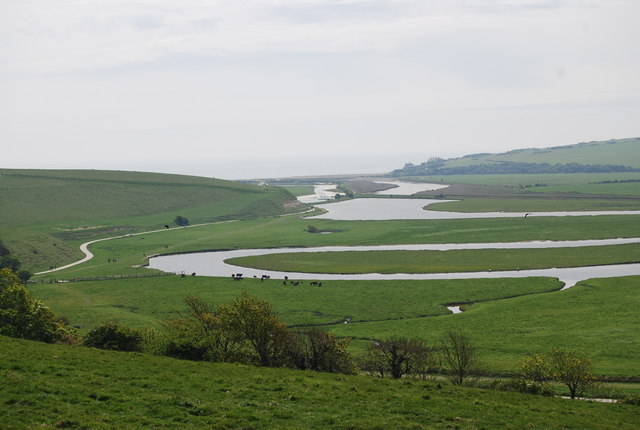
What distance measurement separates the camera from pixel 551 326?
65250mm

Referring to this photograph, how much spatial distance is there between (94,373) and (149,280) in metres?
72.3

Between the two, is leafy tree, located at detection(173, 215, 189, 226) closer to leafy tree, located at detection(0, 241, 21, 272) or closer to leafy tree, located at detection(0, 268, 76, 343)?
leafy tree, located at detection(0, 241, 21, 272)

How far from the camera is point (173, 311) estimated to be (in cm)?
7819

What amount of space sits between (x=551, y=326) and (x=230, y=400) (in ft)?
156

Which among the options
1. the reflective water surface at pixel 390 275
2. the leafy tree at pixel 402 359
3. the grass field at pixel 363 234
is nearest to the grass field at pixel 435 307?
the reflective water surface at pixel 390 275

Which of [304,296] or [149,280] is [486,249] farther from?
[149,280]

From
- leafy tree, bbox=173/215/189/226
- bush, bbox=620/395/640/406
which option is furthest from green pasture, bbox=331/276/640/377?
leafy tree, bbox=173/215/189/226

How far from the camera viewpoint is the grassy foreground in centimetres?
2491

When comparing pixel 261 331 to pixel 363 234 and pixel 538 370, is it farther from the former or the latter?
pixel 363 234

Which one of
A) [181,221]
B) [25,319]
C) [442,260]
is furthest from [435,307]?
[181,221]

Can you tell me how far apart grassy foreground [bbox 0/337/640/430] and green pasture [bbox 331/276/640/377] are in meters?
20.8

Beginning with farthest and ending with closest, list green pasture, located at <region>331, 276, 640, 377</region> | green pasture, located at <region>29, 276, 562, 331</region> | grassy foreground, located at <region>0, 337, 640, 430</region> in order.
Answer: green pasture, located at <region>29, 276, 562, 331</region>
green pasture, located at <region>331, 276, 640, 377</region>
grassy foreground, located at <region>0, 337, 640, 430</region>

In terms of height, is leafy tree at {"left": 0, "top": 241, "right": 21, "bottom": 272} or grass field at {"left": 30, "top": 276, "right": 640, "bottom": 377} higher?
leafy tree at {"left": 0, "top": 241, "right": 21, "bottom": 272}

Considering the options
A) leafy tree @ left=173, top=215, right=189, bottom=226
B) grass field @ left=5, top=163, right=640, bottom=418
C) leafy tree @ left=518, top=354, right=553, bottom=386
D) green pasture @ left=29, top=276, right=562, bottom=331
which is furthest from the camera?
leafy tree @ left=173, top=215, right=189, bottom=226
